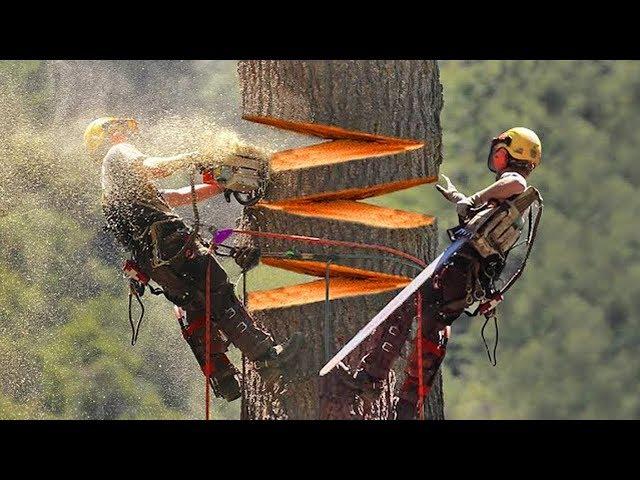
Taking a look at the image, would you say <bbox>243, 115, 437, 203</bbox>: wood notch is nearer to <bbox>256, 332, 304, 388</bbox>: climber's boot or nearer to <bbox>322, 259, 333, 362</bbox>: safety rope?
<bbox>322, 259, 333, 362</bbox>: safety rope

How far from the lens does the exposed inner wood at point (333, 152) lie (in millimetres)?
10117

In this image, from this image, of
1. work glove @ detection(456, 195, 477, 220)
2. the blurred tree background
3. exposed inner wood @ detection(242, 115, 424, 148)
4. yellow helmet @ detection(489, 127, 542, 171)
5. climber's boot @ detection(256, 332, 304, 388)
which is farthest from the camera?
the blurred tree background

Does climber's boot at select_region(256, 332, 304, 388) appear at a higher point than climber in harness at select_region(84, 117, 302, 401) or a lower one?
lower

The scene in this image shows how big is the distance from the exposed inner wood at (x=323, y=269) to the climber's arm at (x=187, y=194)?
0.48 m

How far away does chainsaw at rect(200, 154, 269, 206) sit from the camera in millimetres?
9828

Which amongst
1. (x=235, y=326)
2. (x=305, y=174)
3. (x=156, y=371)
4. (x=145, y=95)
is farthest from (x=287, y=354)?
(x=156, y=371)

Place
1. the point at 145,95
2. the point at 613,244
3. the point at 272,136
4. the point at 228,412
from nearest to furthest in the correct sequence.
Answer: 1. the point at 272,136
2. the point at 145,95
3. the point at 228,412
4. the point at 613,244

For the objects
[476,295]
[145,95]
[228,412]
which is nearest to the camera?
[476,295]

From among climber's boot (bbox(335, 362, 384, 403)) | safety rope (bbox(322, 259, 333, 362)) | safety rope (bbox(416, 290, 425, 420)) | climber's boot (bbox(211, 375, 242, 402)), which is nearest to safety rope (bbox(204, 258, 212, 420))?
climber's boot (bbox(211, 375, 242, 402))

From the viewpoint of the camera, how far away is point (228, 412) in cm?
2091

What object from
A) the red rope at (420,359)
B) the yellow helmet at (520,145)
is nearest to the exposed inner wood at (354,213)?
the red rope at (420,359)

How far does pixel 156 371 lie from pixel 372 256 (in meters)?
13.3

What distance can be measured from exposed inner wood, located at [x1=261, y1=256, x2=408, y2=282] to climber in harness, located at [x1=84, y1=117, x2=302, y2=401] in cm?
16

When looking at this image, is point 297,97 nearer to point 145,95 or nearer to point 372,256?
point 372,256
